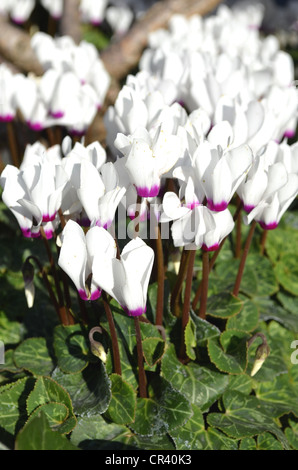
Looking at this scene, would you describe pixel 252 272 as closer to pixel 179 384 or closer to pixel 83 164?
pixel 179 384

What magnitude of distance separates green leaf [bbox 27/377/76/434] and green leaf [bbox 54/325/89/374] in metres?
0.07

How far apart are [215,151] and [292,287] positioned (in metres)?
0.87

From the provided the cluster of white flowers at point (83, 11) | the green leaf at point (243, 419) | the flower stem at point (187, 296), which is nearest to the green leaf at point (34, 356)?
the flower stem at point (187, 296)

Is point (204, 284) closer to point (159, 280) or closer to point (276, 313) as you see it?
point (159, 280)

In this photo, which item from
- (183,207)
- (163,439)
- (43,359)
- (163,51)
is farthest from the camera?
(163,51)

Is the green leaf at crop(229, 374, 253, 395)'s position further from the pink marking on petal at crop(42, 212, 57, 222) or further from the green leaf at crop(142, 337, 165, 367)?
the pink marking on petal at crop(42, 212, 57, 222)

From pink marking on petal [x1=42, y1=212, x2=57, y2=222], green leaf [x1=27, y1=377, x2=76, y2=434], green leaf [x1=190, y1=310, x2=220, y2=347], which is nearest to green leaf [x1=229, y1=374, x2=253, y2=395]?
green leaf [x1=190, y1=310, x2=220, y2=347]

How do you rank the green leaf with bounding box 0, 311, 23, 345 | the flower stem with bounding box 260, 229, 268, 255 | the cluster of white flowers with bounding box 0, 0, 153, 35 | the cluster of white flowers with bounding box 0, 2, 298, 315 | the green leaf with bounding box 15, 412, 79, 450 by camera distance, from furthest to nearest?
the cluster of white flowers with bounding box 0, 0, 153, 35 < the flower stem with bounding box 260, 229, 268, 255 < the green leaf with bounding box 0, 311, 23, 345 < the cluster of white flowers with bounding box 0, 2, 298, 315 < the green leaf with bounding box 15, 412, 79, 450

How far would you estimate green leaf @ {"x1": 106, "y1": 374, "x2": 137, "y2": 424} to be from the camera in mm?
1341

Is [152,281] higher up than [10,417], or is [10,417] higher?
[152,281]

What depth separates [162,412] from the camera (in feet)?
4.49

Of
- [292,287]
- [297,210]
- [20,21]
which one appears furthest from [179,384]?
[20,21]

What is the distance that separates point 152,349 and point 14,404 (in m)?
0.39

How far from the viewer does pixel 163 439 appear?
1.38m
